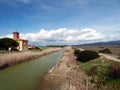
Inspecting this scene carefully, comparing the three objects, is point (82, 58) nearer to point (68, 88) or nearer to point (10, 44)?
point (68, 88)

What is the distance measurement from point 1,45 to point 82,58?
3885 cm

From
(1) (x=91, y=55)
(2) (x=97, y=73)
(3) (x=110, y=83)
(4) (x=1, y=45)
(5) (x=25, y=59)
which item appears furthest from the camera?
(4) (x=1, y=45)

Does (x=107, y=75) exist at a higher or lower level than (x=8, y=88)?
higher

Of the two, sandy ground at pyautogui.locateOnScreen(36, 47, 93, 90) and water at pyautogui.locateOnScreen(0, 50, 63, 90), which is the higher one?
sandy ground at pyautogui.locateOnScreen(36, 47, 93, 90)

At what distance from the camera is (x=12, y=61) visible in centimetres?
2464

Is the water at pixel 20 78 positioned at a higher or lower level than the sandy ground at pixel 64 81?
lower

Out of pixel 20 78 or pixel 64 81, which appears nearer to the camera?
pixel 64 81

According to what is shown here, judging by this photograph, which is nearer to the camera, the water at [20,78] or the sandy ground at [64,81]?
the sandy ground at [64,81]

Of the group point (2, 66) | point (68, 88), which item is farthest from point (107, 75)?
point (2, 66)

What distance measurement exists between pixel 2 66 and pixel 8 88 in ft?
32.8

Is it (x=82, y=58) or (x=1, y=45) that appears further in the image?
(x=1, y=45)

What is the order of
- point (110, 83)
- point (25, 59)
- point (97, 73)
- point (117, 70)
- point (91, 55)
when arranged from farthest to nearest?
point (25, 59) → point (91, 55) → point (97, 73) → point (117, 70) → point (110, 83)

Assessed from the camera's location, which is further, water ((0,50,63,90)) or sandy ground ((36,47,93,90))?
water ((0,50,63,90))

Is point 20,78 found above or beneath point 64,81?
beneath
